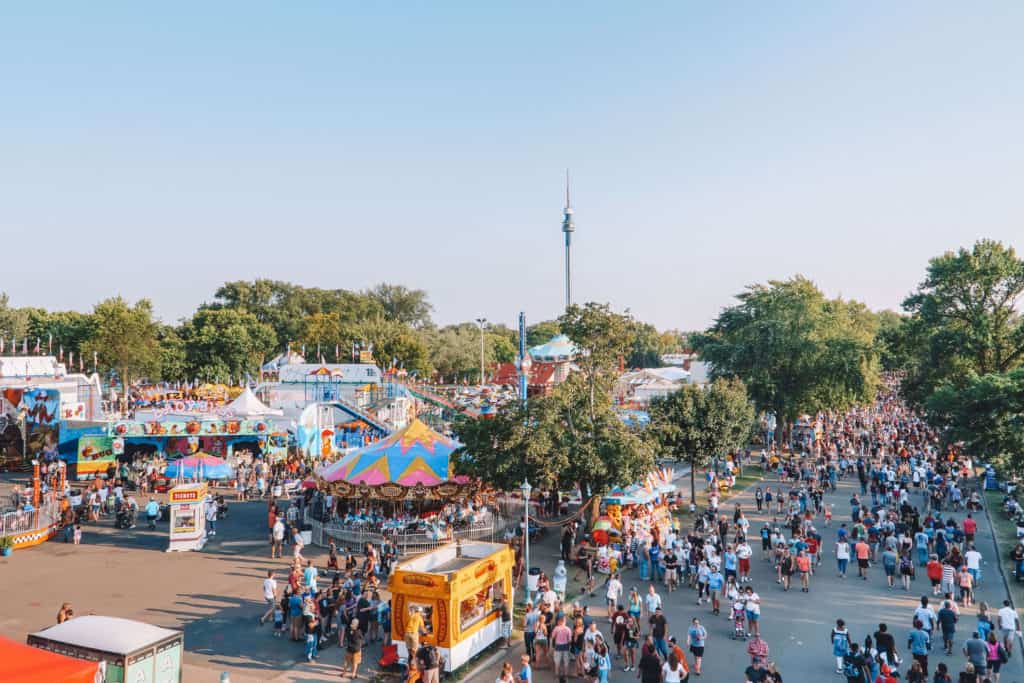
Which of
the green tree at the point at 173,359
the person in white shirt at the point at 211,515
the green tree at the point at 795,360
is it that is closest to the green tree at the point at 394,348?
the green tree at the point at 173,359

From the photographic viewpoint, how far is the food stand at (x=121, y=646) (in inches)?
356

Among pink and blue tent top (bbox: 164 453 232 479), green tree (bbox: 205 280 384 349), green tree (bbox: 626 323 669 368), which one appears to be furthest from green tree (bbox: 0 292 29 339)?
green tree (bbox: 626 323 669 368)

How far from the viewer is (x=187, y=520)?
71.7 ft

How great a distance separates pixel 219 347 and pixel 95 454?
4315 centimetres

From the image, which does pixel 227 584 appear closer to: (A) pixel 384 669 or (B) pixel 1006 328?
(A) pixel 384 669

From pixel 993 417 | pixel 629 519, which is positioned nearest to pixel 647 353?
pixel 993 417

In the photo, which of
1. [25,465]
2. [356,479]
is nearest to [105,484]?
[25,465]

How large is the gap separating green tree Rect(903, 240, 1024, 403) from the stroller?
82.9 ft

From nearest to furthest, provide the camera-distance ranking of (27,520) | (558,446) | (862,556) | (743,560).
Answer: (743,560) < (862,556) < (558,446) < (27,520)

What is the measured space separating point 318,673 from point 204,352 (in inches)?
2702

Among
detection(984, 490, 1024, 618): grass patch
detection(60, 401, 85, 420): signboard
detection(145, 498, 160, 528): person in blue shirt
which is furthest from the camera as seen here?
detection(60, 401, 85, 420): signboard

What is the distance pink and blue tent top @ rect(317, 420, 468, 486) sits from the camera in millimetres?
22875

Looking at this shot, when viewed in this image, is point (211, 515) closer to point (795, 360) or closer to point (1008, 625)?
point (1008, 625)

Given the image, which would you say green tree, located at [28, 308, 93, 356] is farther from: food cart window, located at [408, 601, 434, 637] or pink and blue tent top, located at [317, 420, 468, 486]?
food cart window, located at [408, 601, 434, 637]
